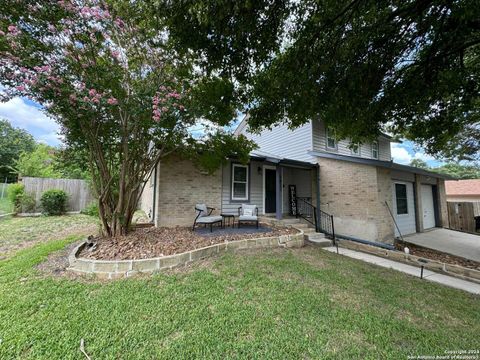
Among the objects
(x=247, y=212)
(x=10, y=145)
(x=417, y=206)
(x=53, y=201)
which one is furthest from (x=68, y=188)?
(x=10, y=145)

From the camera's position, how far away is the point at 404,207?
345 inches

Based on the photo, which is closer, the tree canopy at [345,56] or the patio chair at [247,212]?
the tree canopy at [345,56]

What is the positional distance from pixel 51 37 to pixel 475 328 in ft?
27.4

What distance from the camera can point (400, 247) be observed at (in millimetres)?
7191

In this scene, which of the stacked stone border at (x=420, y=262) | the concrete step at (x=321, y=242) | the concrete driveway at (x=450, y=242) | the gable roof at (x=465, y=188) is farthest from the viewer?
the gable roof at (x=465, y=188)

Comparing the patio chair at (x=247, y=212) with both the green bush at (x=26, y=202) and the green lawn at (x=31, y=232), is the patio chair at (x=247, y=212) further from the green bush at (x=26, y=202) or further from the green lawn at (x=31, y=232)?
the green bush at (x=26, y=202)

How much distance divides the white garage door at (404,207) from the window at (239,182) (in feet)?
20.2

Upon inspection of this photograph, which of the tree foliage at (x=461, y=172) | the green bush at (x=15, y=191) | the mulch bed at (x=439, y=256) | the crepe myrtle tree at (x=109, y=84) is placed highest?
the tree foliage at (x=461, y=172)

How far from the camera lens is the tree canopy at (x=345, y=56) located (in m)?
3.48

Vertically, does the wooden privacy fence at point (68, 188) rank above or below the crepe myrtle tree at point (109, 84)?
below

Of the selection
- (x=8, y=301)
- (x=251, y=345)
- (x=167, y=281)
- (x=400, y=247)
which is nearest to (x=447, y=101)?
(x=400, y=247)

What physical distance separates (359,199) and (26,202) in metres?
14.9

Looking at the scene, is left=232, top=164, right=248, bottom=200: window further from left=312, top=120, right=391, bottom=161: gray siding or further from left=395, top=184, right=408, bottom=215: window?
left=395, top=184, right=408, bottom=215: window

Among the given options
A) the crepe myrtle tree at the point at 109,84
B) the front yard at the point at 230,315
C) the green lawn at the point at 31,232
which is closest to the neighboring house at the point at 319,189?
the crepe myrtle tree at the point at 109,84
